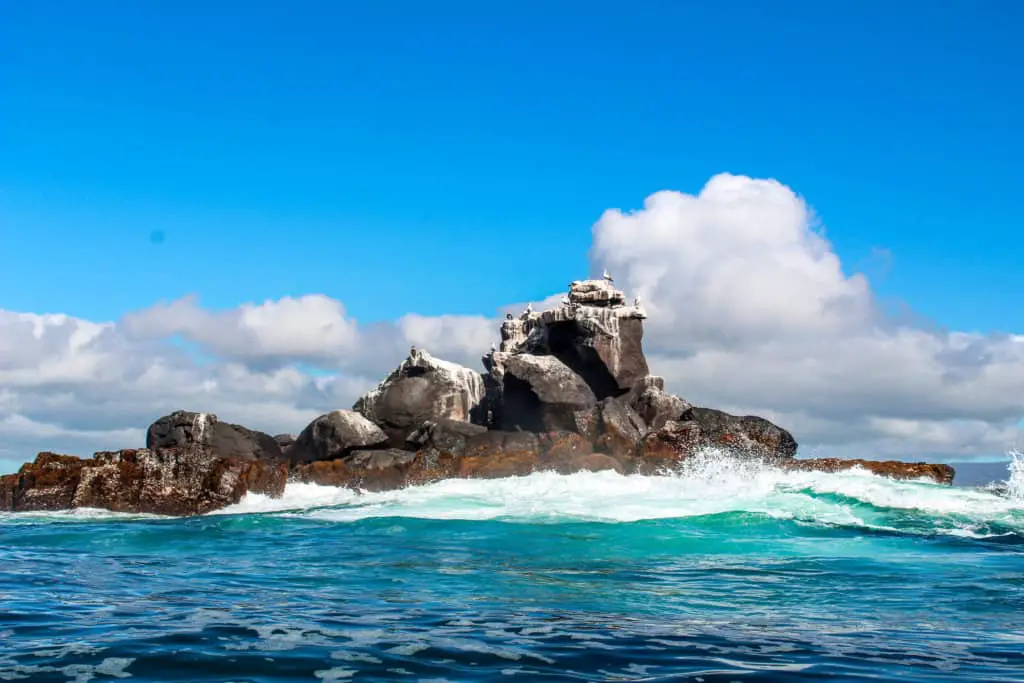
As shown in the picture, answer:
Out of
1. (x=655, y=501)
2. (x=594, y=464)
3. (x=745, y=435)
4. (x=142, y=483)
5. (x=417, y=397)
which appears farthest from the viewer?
(x=417, y=397)

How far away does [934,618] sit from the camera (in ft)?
31.3

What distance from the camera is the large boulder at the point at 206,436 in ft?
113

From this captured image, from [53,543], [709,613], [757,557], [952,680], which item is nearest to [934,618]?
[709,613]

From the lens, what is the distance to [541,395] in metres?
39.0

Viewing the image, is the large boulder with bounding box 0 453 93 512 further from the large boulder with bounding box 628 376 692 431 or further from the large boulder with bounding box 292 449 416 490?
the large boulder with bounding box 628 376 692 431

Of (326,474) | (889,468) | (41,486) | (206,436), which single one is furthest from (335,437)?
(889,468)

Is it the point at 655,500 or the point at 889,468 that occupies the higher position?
the point at 889,468

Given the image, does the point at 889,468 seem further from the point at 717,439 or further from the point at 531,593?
the point at 531,593

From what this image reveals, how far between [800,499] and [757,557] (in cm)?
959

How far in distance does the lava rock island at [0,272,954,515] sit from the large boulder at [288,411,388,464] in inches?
2.2

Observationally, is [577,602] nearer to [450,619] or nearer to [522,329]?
[450,619]

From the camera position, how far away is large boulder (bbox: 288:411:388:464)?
35531 mm

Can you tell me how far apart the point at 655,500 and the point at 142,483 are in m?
14.4

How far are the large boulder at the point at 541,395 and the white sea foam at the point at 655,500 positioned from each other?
619cm
